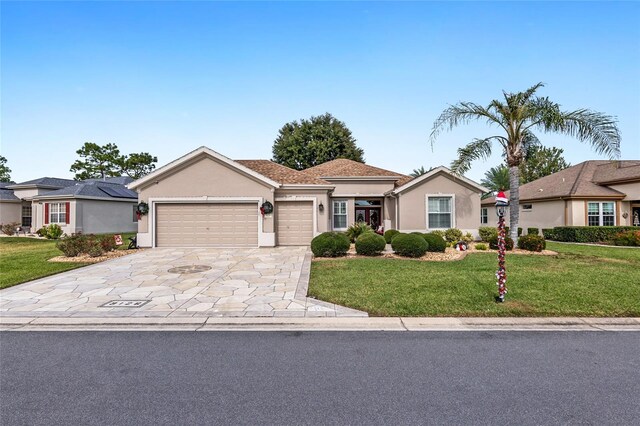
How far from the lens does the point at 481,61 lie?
44.7 ft

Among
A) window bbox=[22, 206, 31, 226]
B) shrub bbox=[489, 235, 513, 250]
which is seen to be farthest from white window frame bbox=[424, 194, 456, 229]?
window bbox=[22, 206, 31, 226]

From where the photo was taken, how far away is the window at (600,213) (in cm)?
2098

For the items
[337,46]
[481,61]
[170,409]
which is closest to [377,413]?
[170,409]

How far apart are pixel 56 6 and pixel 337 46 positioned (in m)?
9.88

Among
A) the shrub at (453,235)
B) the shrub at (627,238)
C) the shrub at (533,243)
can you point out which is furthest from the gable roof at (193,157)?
the shrub at (627,238)

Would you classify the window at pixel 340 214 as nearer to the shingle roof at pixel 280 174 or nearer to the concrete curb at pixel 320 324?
the shingle roof at pixel 280 174

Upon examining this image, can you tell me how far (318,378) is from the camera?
3.51 metres

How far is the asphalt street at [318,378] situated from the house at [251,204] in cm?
1093

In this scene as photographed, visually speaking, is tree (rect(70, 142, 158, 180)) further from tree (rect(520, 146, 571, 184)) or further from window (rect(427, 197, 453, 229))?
tree (rect(520, 146, 571, 184))

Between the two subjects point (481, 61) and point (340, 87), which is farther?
point (340, 87)

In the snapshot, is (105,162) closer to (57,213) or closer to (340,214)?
(57,213)

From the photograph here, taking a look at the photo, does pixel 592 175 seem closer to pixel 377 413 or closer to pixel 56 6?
pixel 377 413

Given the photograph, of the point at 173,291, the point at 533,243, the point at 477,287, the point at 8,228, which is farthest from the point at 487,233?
the point at 8,228

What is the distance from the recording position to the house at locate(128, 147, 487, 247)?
15.6 m
